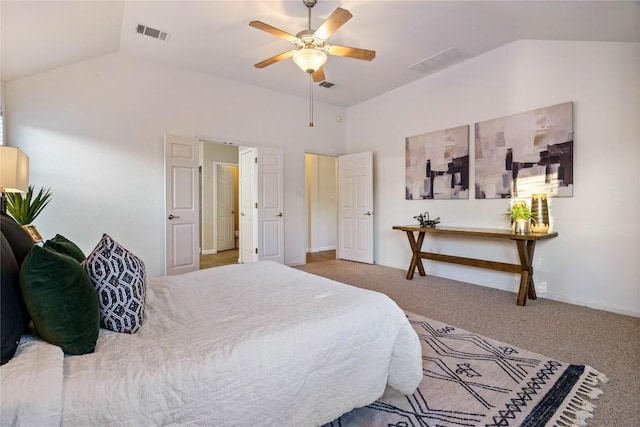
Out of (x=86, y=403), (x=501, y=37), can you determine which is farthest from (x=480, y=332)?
(x=501, y=37)

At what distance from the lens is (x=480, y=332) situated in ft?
8.41

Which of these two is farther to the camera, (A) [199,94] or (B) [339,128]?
(B) [339,128]

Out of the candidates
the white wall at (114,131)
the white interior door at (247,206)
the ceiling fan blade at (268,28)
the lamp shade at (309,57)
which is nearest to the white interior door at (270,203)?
the white interior door at (247,206)

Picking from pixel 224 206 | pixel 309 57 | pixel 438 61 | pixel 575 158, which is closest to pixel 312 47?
pixel 309 57

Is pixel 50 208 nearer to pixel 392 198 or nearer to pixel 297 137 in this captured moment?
pixel 297 137

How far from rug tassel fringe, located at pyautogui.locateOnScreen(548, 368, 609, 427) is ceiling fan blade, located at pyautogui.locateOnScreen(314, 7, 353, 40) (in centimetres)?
275

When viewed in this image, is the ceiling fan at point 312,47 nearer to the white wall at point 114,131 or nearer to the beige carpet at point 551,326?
the white wall at point 114,131

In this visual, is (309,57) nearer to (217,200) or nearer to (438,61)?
(438,61)

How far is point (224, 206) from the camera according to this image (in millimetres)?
7184

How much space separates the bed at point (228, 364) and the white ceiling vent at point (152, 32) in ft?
10.0

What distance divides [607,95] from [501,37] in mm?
1259

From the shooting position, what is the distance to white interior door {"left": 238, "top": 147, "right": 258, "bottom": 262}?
5.14m

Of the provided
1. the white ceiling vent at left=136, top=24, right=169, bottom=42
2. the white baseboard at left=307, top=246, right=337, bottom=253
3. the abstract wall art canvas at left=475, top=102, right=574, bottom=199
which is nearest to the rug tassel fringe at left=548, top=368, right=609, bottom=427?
the abstract wall art canvas at left=475, top=102, right=574, bottom=199

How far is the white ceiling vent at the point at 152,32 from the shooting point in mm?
3309
